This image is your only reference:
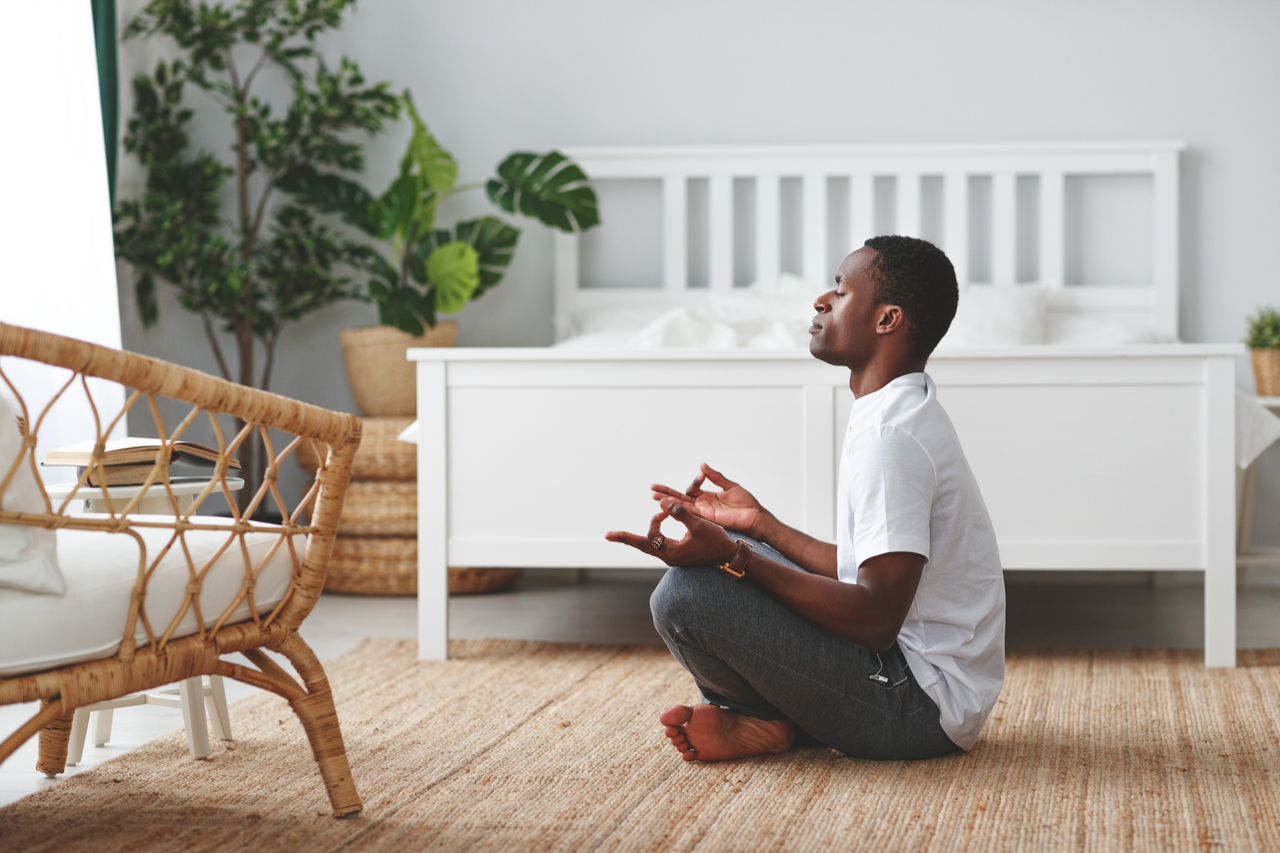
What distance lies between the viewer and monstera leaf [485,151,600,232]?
3283 mm

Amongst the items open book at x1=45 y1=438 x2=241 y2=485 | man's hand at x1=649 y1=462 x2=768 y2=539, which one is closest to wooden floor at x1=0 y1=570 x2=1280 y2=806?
open book at x1=45 y1=438 x2=241 y2=485

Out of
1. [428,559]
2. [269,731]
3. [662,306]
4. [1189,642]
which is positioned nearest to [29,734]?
[269,731]

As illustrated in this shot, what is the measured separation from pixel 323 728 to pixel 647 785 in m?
0.41

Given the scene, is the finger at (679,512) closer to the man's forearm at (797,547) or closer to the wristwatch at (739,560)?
the wristwatch at (739,560)

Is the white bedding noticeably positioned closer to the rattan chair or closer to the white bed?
the white bed

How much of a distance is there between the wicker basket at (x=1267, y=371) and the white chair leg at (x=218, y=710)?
2771 mm

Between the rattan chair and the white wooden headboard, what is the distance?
85.7 inches

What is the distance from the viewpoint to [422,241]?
334 cm

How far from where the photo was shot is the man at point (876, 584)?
1315mm

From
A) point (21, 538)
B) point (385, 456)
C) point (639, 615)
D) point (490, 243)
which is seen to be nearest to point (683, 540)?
point (21, 538)

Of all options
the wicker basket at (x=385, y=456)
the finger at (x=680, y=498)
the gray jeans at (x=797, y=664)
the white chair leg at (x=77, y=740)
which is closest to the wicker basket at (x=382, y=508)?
the wicker basket at (x=385, y=456)

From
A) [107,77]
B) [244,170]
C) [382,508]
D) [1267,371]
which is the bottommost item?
[382,508]

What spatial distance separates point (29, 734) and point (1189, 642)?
220 centimetres

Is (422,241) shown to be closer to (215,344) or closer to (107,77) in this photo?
(215,344)
